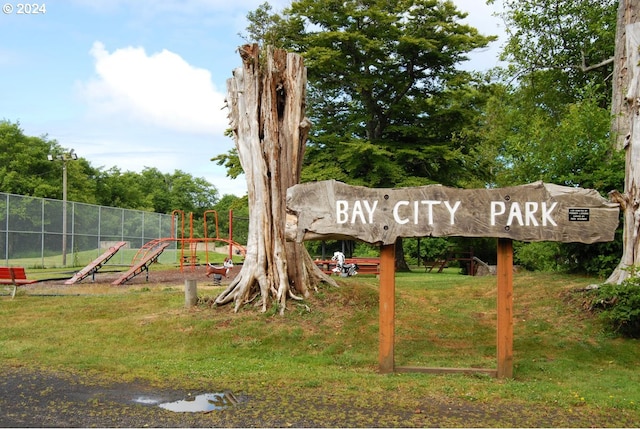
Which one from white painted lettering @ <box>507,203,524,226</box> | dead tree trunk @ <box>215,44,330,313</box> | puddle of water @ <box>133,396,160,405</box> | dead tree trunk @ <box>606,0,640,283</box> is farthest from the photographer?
dead tree trunk @ <box>215,44,330,313</box>

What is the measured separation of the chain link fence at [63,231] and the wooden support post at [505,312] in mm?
21969

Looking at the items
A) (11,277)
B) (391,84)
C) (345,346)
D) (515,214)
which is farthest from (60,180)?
(515,214)

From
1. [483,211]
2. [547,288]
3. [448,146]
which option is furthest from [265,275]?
[448,146]

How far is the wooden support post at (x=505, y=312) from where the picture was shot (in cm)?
785

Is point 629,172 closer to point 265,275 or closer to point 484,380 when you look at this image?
point 484,380

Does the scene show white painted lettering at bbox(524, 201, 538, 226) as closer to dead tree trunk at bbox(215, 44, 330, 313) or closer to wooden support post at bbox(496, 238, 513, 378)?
wooden support post at bbox(496, 238, 513, 378)

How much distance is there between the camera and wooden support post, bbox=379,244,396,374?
26.2ft

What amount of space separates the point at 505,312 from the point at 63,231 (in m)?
25.3

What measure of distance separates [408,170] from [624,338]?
1761cm

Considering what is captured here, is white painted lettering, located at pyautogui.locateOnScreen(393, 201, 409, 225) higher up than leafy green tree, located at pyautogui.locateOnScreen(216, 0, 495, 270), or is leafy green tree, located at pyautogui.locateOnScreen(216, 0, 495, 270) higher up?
leafy green tree, located at pyautogui.locateOnScreen(216, 0, 495, 270)

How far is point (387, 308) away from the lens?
798cm

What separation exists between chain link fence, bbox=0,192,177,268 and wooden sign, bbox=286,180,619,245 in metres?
20.5

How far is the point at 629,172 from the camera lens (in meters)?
11.3

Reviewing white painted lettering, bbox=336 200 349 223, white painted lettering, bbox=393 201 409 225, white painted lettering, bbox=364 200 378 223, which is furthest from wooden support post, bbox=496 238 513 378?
white painted lettering, bbox=336 200 349 223
